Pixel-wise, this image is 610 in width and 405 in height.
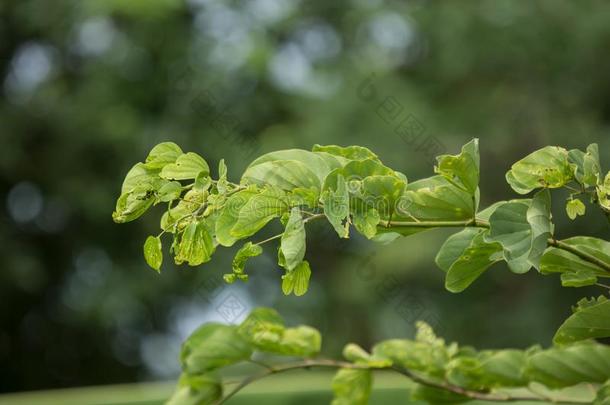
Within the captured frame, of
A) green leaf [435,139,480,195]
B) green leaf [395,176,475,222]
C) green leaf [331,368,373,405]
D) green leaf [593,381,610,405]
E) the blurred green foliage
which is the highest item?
the blurred green foliage

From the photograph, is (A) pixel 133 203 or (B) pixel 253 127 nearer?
(A) pixel 133 203

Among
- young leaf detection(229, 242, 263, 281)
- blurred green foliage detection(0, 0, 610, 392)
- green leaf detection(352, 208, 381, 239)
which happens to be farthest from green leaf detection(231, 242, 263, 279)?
blurred green foliage detection(0, 0, 610, 392)

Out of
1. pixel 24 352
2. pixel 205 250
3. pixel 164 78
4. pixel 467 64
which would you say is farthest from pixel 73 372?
pixel 205 250

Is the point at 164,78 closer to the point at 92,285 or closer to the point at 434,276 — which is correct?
the point at 92,285

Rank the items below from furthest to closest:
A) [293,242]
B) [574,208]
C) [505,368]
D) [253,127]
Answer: [253,127] < [505,368] < [574,208] < [293,242]

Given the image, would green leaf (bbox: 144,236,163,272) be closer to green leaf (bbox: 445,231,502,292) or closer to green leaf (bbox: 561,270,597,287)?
green leaf (bbox: 445,231,502,292)

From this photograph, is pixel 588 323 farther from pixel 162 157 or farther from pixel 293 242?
pixel 162 157

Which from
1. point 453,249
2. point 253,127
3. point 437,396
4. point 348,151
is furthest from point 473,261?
point 253,127
